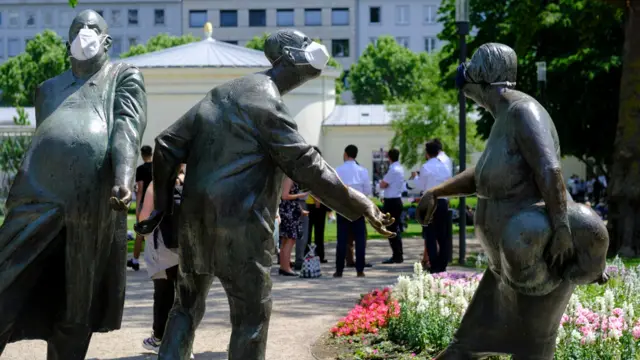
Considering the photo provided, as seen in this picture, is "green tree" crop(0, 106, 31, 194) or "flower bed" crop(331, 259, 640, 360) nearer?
"flower bed" crop(331, 259, 640, 360)

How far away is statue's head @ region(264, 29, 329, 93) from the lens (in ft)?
18.7

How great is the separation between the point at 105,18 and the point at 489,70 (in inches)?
3789

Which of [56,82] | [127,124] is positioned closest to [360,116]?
[56,82]

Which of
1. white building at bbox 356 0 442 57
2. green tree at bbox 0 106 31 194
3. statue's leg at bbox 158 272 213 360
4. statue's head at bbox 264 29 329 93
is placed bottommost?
green tree at bbox 0 106 31 194

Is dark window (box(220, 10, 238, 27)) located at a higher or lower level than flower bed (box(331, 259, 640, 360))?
higher

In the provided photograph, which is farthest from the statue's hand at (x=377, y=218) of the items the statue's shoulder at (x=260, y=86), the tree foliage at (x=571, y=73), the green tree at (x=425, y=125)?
the green tree at (x=425, y=125)

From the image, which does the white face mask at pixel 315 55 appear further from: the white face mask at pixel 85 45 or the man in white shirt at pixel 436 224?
the man in white shirt at pixel 436 224

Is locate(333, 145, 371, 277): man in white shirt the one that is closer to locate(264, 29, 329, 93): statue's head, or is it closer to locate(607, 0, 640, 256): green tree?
locate(607, 0, 640, 256): green tree

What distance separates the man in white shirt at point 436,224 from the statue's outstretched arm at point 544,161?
8.49 meters

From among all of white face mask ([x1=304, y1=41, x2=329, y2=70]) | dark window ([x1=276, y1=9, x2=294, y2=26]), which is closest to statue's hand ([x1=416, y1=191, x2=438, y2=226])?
white face mask ([x1=304, y1=41, x2=329, y2=70])

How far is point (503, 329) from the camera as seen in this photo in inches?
216

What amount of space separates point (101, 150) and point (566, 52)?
25.7 meters

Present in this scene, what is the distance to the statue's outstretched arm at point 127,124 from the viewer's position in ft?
19.3

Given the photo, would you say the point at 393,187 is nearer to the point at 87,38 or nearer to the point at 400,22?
the point at 87,38
